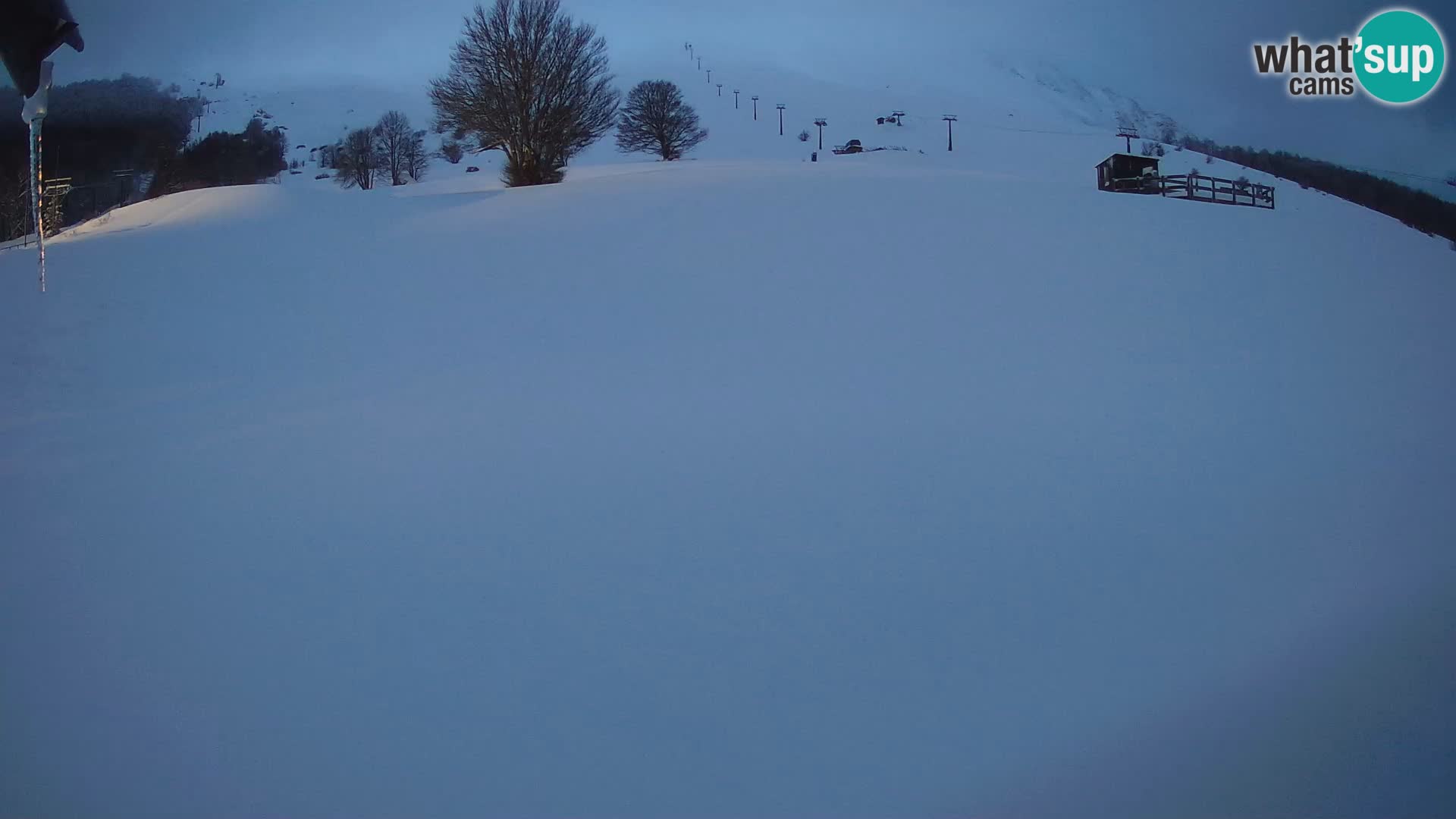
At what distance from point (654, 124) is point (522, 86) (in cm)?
1918

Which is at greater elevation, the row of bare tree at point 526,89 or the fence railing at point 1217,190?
the row of bare tree at point 526,89

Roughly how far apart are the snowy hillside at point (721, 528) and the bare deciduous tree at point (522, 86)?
547 inches

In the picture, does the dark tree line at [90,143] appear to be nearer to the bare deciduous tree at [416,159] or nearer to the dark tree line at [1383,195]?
the dark tree line at [1383,195]

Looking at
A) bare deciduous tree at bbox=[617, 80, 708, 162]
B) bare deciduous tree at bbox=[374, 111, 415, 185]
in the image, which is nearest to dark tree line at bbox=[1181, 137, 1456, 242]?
bare deciduous tree at bbox=[617, 80, 708, 162]

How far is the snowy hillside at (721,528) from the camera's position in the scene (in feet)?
15.5

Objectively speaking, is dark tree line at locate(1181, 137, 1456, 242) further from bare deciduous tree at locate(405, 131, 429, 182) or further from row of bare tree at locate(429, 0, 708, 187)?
bare deciduous tree at locate(405, 131, 429, 182)

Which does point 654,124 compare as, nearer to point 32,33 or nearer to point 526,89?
point 526,89

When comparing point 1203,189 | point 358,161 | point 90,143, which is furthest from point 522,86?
point 358,161

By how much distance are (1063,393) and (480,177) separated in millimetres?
40578

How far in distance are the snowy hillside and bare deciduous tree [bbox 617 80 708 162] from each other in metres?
32.7

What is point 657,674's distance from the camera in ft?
17.6

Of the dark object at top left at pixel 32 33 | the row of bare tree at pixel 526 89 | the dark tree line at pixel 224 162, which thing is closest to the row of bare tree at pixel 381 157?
the dark tree line at pixel 224 162

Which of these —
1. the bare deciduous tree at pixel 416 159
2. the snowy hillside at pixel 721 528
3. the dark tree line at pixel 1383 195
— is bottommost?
the snowy hillside at pixel 721 528

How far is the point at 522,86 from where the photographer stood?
26.1 meters
